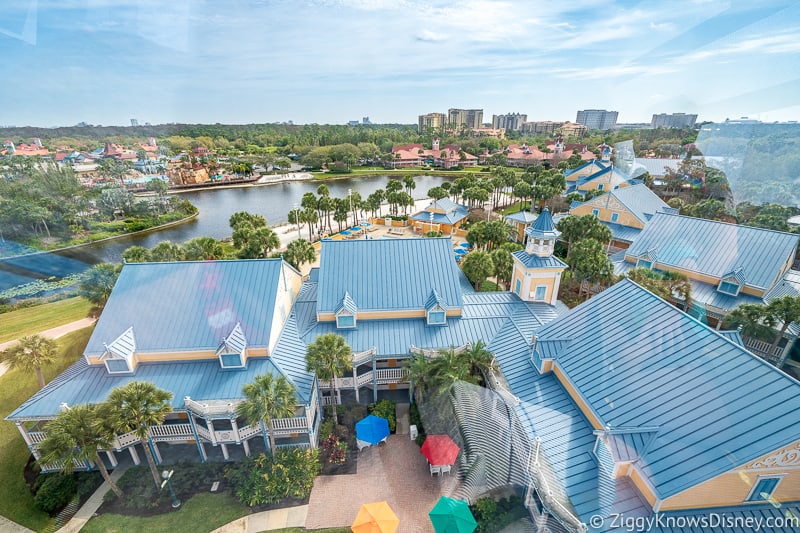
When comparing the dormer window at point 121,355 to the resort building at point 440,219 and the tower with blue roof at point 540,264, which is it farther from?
the resort building at point 440,219

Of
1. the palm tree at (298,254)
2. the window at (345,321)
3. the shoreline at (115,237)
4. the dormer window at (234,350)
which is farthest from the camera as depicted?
the shoreline at (115,237)

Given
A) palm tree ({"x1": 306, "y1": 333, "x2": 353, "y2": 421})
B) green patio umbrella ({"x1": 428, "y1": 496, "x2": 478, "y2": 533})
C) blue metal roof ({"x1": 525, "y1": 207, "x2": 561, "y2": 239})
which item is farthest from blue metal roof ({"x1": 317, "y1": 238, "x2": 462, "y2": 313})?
green patio umbrella ({"x1": 428, "y1": 496, "x2": 478, "y2": 533})

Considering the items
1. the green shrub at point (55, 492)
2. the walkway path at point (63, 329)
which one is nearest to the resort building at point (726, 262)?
the green shrub at point (55, 492)

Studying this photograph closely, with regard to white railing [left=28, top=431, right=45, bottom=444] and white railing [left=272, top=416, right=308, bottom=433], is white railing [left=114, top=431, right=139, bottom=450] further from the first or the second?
white railing [left=272, top=416, right=308, bottom=433]

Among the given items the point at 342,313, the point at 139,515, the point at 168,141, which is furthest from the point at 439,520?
the point at 168,141

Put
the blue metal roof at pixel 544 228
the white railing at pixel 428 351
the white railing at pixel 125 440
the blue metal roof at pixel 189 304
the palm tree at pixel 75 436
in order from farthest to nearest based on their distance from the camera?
the blue metal roof at pixel 544 228, the white railing at pixel 428 351, the blue metal roof at pixel 189 304, the white railing at pixel 125 440, the palm tree at pixel 75 436

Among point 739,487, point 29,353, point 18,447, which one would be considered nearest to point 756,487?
point 739,487

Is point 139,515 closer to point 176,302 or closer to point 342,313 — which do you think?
point 176,302
